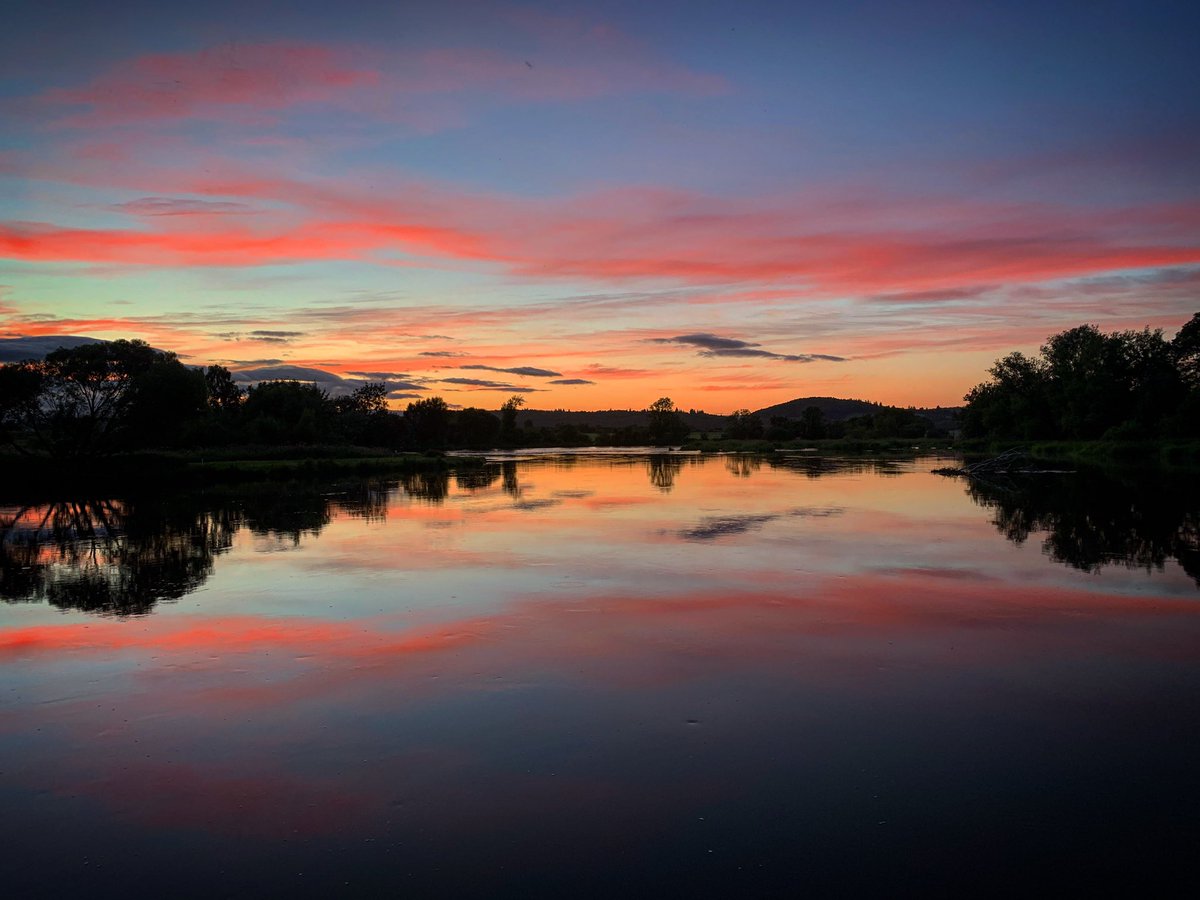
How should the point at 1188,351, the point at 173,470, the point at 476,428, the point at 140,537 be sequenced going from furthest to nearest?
1. the point at 476,428
2. the point at 1188,351
3. the point at 173,470
4. the point at 140,537

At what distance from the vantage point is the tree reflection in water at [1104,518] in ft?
61.3

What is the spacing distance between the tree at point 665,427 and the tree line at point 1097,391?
2396 inches

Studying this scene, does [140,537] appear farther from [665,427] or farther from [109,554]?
[665,427]

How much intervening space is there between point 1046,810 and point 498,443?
13778cm

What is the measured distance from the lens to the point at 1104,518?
25.9m

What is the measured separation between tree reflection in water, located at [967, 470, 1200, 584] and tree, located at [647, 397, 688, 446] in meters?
111

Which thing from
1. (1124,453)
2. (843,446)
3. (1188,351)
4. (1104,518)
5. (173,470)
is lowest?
(1104,518)

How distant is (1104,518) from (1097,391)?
62594 mm

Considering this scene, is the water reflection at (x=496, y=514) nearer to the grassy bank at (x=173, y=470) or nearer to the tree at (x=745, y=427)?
the grassy bank at (x=173, y=470)

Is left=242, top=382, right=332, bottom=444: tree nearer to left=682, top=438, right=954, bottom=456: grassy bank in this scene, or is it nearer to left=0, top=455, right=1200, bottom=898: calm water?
left=682, top=438, right=954, bottom=456: grassy bank

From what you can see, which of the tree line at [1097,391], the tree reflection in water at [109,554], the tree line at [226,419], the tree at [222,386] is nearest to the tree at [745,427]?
the tree line at [226,419]

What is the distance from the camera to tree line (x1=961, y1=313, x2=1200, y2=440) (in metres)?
71.4

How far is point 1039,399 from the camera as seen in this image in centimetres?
9450

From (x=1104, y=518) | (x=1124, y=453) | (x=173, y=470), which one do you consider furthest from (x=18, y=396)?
(x=1124, y=453)
